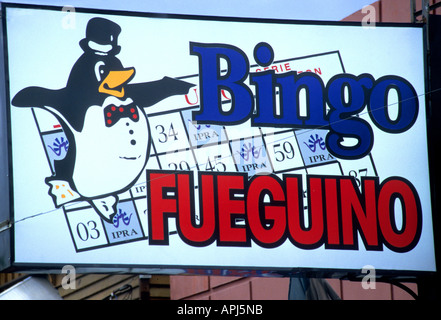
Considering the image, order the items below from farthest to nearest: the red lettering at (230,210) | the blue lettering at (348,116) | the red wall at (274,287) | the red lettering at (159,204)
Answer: the red wall at (274,287) → the blue lettering at (348,116) → the red lettering at (230,210) → the red lettering at (159,204)

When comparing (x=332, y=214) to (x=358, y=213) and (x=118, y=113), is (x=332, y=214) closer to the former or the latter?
(x=358, y=213)

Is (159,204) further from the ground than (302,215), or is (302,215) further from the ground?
(159,204)

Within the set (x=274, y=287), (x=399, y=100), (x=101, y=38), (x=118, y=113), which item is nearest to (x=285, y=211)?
(x=399, y=100)

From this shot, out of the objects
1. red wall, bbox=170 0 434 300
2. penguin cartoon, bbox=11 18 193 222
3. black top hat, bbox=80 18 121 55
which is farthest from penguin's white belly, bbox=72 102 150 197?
red wall, bbox=170 0 434 300

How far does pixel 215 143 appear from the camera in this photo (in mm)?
6867

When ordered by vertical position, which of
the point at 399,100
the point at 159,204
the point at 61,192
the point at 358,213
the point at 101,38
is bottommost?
the point at 358,213

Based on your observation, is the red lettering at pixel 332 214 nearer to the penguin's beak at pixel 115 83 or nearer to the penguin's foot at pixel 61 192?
the penguin's beak at pixel 115 83

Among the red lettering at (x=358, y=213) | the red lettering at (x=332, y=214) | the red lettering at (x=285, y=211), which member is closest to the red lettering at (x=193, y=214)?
the red lettering at (x=285, y=211)

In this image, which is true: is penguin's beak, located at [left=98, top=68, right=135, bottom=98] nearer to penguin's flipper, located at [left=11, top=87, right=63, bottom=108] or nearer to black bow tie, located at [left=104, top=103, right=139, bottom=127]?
black bow tie, located at [left=104, top=103, right=139, bottom=127]

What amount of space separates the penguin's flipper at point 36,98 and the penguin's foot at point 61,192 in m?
0.59

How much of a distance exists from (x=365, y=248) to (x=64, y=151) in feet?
7.91

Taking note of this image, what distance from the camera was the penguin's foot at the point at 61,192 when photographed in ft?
21.3

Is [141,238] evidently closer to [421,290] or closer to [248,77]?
[248,77]

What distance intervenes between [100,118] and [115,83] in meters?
0.30
